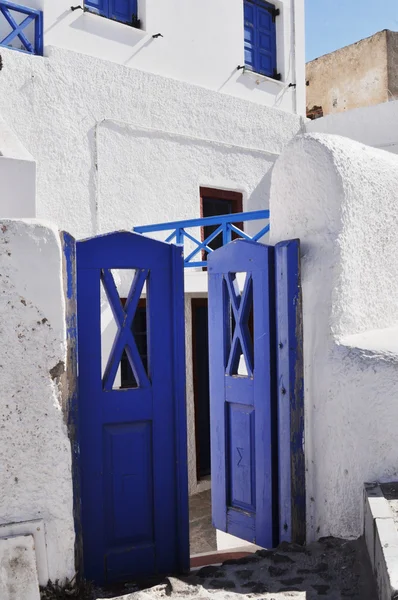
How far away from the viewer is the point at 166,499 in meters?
3.91

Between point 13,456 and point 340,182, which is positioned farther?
point 340,182

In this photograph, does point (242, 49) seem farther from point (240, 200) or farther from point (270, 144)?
point (240, 200)

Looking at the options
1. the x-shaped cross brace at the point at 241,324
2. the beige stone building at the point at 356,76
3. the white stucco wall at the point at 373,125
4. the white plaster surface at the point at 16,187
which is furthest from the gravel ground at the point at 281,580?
the beige stone building at the point at 356,76

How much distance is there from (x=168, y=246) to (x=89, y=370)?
0.86 m

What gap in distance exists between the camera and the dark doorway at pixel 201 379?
9547 mm

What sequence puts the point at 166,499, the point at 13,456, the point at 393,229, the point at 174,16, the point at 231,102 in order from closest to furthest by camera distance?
the point at 13,456 < the point at 166,499 < the point at 393,229 < the point at 174,16 < the point at 231,102

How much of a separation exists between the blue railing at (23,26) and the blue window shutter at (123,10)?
128 cm

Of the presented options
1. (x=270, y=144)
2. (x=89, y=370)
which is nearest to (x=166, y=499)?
(x=89, y=370)

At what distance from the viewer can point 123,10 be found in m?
9.09

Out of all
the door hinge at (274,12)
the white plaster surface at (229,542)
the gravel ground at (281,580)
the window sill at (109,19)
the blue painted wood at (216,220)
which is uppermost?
the door hinge at (274,12)

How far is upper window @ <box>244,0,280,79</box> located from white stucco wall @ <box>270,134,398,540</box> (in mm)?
7031

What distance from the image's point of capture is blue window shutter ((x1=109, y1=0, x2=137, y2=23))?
8.93 metres

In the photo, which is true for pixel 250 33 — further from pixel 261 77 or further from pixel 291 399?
pixel 291 399

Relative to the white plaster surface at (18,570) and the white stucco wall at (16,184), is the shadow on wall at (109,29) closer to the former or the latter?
the white stucco wall at (16,184)
